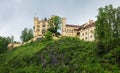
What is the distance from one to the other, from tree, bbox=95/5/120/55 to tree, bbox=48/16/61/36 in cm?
4293

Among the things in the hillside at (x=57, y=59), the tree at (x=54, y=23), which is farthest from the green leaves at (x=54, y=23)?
the hillside at (x=57, y=59)

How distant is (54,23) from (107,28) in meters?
46.0

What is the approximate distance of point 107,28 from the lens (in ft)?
278

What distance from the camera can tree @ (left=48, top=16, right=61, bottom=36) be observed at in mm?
129375

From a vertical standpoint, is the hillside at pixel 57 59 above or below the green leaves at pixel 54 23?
below

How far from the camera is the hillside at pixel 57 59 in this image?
3300 inches

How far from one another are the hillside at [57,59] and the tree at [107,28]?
3196 millimetres

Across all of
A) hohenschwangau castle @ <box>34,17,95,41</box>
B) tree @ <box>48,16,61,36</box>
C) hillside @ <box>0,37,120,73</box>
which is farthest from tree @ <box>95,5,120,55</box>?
tree @ <box>48,16,61,36</box>

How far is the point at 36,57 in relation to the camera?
10175cm

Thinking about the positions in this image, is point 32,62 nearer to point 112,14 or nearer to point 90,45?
point 90,45

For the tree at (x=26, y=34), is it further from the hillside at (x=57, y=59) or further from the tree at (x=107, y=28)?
the tree at (x=107, y=28)

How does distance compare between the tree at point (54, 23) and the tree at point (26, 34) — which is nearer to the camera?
the tree at point (54, 23)

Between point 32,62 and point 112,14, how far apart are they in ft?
84.0

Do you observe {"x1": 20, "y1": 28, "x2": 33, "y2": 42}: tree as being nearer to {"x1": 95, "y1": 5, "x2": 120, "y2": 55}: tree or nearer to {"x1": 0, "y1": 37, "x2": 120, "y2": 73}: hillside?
{"x1": 0, "y1": 37, "x2": 120, "y2": 73}: hillside
